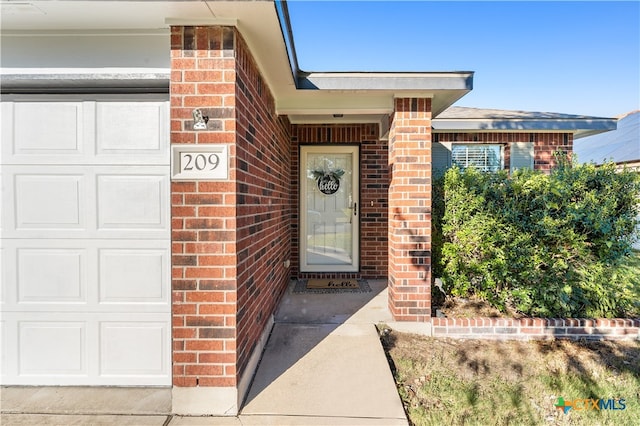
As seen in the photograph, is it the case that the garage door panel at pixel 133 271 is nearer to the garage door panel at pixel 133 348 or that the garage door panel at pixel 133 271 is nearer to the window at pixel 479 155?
the garage door panel at pixel 133 348

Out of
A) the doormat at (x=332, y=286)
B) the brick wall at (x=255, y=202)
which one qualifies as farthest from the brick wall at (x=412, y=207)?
the brick wall at (x=255, y=202)

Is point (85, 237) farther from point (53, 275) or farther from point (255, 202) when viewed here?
point (255, 202)

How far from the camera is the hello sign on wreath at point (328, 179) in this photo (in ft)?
16.1

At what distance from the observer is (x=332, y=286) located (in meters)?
4.47

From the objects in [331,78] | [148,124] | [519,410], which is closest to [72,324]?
[148,124]

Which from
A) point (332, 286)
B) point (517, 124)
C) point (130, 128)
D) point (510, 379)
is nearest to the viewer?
point (130, 128)

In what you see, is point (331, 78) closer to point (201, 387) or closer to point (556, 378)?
point (201, 387)

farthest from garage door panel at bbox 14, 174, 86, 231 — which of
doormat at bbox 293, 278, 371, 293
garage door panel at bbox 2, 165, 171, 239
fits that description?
doormat at bbox 293, 278, 371, 293

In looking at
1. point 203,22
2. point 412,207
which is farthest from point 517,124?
point 203,22

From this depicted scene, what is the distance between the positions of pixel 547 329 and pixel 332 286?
2.67m

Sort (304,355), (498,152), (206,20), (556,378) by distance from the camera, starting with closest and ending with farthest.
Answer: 1. (206,20)
2. (556,378)
3. (304,355)
4. (498,152)

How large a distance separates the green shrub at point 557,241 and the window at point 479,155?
204 centimetres

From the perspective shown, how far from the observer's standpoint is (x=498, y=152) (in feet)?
17.4

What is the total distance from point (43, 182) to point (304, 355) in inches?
103
